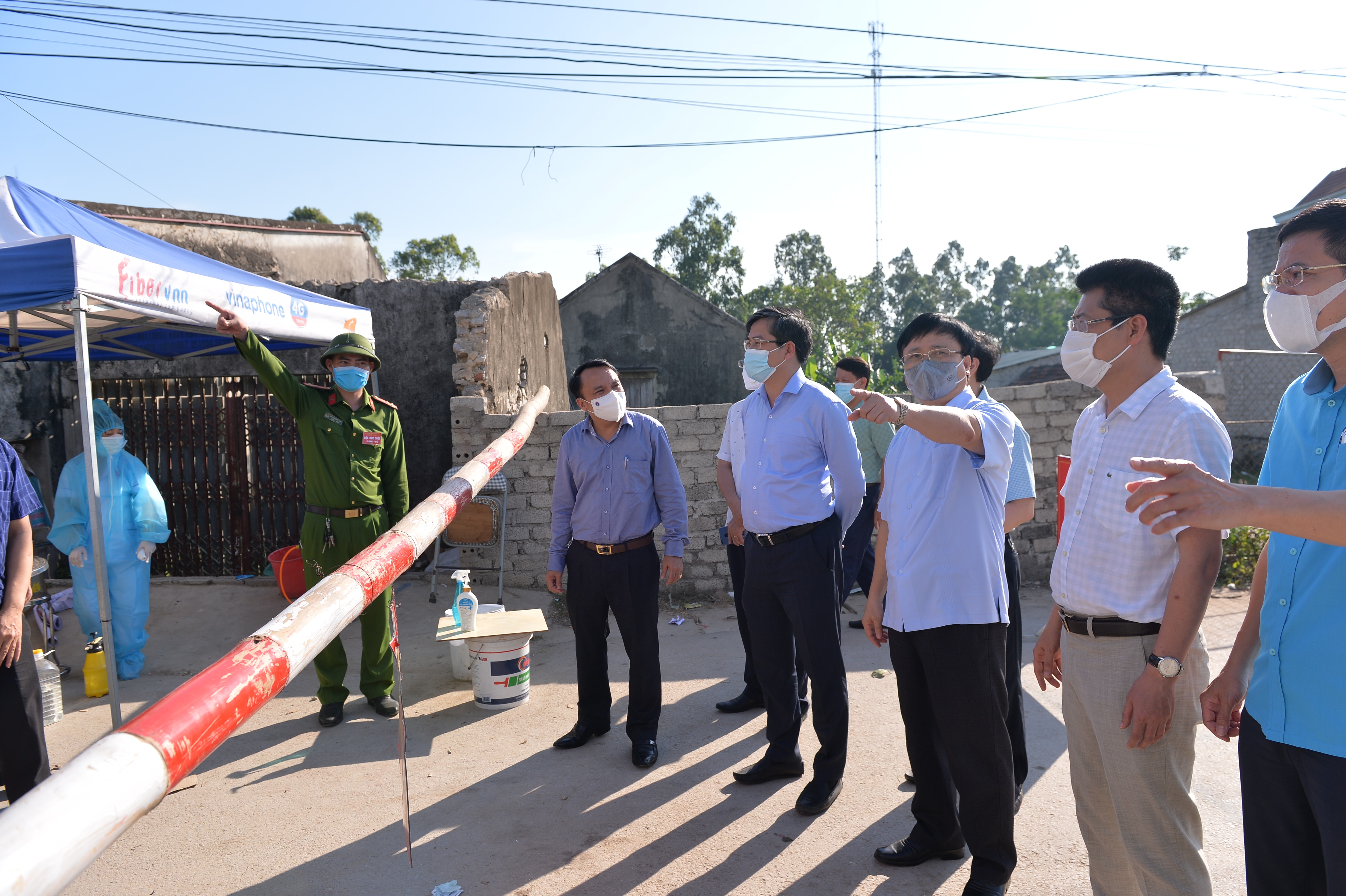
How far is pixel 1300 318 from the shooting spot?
1705 mm

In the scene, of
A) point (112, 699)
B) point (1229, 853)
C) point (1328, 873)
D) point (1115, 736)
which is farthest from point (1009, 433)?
point (112, 699)

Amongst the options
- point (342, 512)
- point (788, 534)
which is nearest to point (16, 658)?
point (342, 512)

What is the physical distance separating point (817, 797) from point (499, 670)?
2.07 meters

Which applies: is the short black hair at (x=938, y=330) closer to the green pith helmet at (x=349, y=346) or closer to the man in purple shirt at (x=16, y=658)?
the green pith helmet at (x=349, y=346)

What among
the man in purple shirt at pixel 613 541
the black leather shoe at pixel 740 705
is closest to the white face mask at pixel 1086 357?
the man in purple shirt at pixel 613 541

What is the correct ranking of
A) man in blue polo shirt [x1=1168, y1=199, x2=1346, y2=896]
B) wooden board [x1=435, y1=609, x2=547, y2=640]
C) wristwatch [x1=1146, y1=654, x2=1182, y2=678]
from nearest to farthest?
man in blue polo shirt [x1=1168, y1=199, x2=1346, y2=896], wristwatch [x1=1146, y1=654, x2=1182, y2=678], wooden board [x1=435, y1=609, x2=547, y2=640]

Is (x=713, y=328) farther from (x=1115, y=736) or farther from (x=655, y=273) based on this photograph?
(x=1115, y=736)

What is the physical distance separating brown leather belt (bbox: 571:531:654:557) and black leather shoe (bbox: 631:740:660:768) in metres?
0.93

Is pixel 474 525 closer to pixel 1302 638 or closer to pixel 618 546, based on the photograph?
pixel 618 546

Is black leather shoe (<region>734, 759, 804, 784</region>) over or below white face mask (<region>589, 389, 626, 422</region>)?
below

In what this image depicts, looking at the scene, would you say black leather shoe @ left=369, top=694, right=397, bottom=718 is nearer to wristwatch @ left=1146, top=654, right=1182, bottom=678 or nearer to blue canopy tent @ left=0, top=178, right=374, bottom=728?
blue canopy tent @ left=0, top=178, right=374, bottom=728

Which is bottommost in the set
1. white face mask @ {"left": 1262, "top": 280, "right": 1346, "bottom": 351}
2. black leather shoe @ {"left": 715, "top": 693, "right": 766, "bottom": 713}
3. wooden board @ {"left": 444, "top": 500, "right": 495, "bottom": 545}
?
black leather shoe @ {"left": 715, "top": 693, "right": 766, "bottom": 713}

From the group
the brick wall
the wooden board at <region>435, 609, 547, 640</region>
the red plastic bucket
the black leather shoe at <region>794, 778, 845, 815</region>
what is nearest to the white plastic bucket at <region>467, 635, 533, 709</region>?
the wooden board at <region>435, 609, 547, 640</region>

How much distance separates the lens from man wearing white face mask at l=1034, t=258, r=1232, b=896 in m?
1.87
